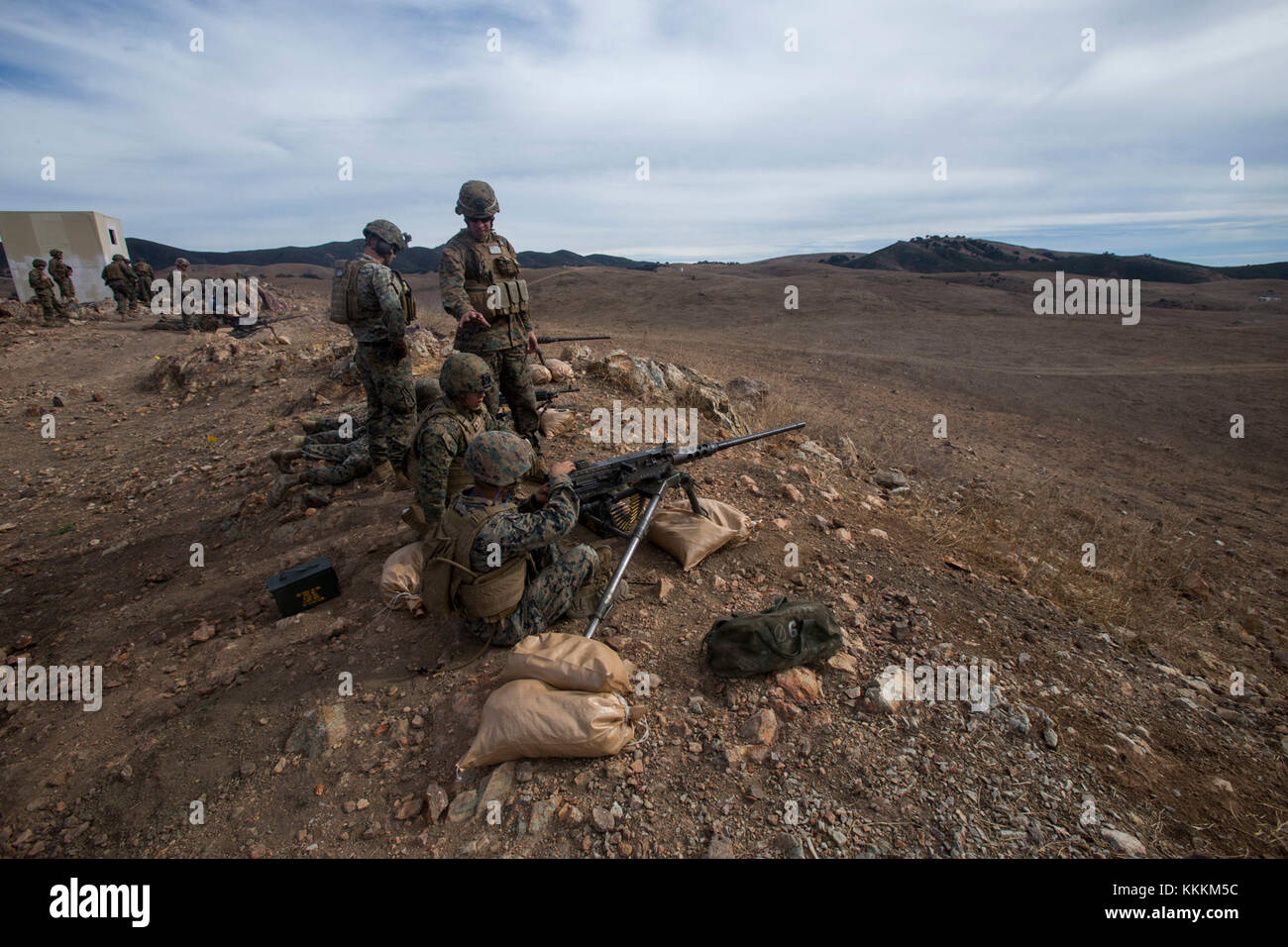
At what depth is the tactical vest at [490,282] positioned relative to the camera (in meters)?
4.93

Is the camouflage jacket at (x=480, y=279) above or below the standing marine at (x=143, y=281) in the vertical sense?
below

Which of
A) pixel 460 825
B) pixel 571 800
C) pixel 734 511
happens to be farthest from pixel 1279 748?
pixel 460 825

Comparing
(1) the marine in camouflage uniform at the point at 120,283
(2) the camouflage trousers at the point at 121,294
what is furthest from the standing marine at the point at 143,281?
(2) the camouflage trousers at the point at 121,294

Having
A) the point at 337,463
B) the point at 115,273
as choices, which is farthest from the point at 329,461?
the point at 115,273

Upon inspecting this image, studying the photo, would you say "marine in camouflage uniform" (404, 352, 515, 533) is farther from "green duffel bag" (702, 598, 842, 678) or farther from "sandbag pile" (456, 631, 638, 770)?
"green duffel bag" (702, 598, 842, 678)

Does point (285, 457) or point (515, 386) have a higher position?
point (515, 386)

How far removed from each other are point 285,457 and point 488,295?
2679 mm

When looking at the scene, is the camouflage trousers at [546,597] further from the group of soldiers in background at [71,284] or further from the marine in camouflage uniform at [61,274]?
the marine in camouflage uniform at [61,274]

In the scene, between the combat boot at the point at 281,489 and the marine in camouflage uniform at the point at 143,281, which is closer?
the combat boot at the point at 281,489

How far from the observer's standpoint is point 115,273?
1683 centimetres

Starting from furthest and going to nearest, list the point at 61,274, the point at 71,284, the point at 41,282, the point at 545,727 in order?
the point at 71,284
the point at 61,274
the point at 41,282
the point at 545,727

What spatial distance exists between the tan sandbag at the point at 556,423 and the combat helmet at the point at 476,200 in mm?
2141

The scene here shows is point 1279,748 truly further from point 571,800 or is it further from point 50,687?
point 50,687

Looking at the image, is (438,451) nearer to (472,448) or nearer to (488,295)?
(472,448)
